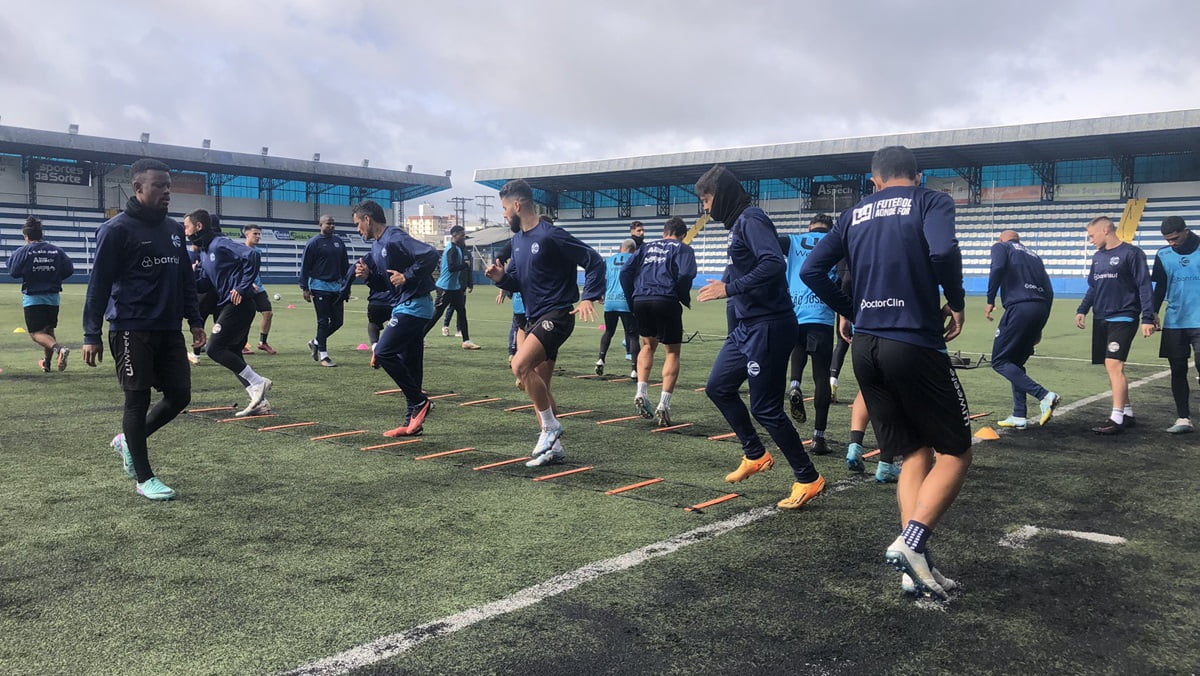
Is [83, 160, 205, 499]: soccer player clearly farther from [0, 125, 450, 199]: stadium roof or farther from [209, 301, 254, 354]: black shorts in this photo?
[0, 125, 450, 199]: stadium roof

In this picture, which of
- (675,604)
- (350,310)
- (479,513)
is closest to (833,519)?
(675,604)

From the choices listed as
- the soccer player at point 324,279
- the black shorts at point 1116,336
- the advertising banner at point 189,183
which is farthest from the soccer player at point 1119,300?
the advertising banner at point 189,183

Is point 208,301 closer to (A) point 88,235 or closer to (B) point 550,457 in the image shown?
(B) point 550,457

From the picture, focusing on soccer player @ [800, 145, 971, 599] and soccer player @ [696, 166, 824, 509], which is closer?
soccer player @ [800, 145, 971, 599]

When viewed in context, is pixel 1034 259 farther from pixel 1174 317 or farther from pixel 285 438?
pixel 285 438

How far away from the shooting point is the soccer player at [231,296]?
814cm

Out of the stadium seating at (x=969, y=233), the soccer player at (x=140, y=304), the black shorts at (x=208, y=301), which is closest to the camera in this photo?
the soccer player at (x=140, y=304)

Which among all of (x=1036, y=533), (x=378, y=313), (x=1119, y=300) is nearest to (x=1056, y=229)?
(x=1119, y=300)

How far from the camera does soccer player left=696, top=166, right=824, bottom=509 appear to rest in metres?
5.05

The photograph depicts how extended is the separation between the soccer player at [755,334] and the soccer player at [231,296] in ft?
15.5

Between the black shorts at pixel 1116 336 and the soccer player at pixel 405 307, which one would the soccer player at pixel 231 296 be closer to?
the soccer player at pixel 405 307

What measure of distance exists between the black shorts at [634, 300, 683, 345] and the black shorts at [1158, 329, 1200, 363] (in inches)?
169

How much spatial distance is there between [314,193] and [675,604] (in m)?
65.4

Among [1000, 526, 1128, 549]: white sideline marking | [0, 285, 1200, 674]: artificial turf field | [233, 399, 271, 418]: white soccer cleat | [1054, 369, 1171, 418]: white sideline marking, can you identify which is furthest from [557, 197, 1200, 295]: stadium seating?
[1000, 526, 1128, 549]: white sideline marking
